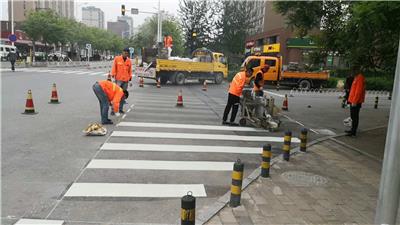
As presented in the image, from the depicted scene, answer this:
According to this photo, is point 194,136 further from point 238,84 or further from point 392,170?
point 392,170

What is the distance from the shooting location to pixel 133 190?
5746 mm

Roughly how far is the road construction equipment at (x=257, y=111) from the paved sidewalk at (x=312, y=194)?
9.79ft

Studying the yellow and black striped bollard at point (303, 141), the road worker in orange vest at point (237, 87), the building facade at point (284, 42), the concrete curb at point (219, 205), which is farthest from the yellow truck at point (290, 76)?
the concrete curb at point (219, 205)

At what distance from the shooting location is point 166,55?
28.1 m

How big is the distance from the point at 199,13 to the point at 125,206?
152 feet

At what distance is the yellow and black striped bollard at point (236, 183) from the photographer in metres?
5.10

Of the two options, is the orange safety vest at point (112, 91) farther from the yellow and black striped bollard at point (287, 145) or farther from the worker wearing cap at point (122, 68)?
the yellow and black striped bollard at point (287, 145)

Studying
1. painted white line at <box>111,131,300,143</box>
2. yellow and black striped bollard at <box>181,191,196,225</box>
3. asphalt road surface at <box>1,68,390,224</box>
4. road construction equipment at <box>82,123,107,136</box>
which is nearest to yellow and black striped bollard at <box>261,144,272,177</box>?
asphalt road surface at <box>1,68,390,224</box>

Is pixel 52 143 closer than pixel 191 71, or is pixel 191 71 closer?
pixel 52 143

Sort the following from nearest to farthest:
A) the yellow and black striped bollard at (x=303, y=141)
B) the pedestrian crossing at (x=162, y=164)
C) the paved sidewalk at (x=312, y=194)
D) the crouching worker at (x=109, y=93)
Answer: the paved sidewalk at (x=312, y=194) → the pedestrian crossing at (x=162, y=164) → the yellow and black striped bollard at (x=303, y=141) → the crouching worker at (x=109, y=93)

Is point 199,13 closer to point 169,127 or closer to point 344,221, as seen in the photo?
point 169,127

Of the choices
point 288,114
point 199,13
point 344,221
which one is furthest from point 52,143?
point 199,13

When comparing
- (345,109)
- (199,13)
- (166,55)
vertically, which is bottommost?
(345,109)

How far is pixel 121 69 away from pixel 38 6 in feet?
352
